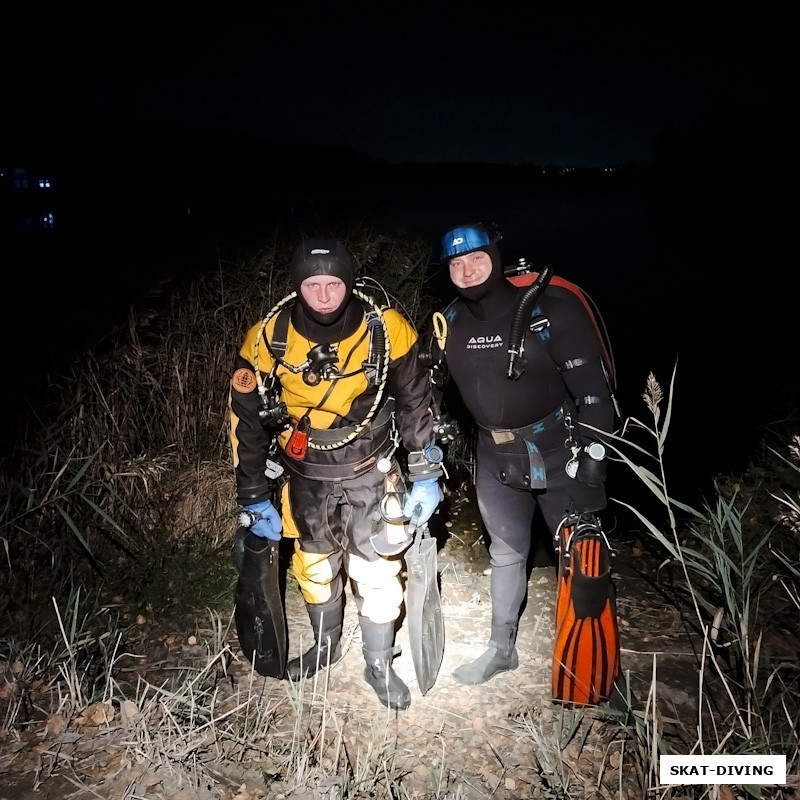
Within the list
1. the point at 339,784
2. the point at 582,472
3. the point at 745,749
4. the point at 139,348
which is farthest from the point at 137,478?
the point at 745,749

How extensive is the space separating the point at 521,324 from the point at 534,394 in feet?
1.25

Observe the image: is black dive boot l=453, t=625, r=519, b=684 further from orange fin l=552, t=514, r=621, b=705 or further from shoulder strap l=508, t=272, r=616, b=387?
shoulder strap l=508, t=272, r=616, b=387

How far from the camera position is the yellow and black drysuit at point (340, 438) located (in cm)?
307

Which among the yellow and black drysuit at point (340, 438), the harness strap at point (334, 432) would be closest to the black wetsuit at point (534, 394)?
the yellow and black drysuit at point (340, 438)

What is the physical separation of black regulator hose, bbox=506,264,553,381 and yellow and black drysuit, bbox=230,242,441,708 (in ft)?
1.62

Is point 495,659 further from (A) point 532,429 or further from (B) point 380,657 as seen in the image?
(A) point 532,429

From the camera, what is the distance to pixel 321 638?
3.62 metres

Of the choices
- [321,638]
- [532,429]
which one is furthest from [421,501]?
[321,638]

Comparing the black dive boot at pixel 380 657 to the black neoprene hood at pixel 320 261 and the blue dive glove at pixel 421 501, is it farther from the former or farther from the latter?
the black neoprene hood at pixel 320 261

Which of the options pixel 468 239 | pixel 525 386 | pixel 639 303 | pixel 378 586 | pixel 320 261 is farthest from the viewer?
pixel 639 303

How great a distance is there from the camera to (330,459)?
10.5 feet

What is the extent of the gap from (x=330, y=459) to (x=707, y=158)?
54.4m

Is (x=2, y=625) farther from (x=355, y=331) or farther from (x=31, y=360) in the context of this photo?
(x=355, y=331)

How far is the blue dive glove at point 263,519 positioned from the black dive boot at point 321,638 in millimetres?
567
